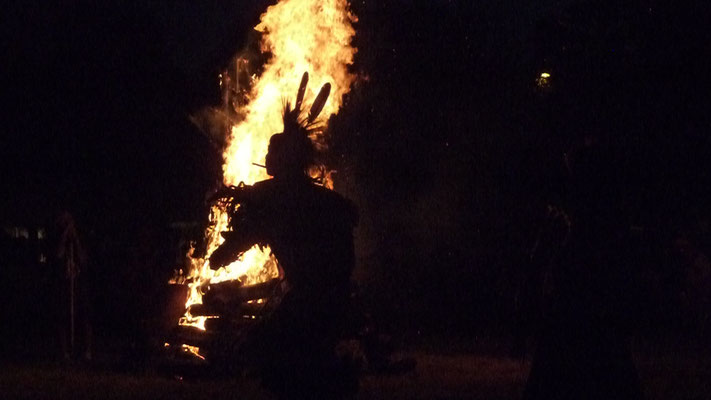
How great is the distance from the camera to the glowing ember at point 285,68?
43.5 ft

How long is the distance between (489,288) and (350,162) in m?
4.19

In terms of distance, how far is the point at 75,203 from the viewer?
34031 millimetres

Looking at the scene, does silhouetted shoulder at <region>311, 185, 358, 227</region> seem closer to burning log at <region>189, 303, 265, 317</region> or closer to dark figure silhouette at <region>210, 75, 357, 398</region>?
dark figure silhouette at <region>210, 75, 357, 398</region>

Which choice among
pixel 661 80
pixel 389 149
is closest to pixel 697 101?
pixel 661 80

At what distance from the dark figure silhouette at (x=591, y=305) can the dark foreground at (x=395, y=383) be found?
19.3 feet

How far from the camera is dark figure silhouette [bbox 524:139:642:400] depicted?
471 cm

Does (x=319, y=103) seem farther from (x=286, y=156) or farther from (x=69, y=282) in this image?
(x=69, y=282)

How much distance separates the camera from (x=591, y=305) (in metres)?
4.71

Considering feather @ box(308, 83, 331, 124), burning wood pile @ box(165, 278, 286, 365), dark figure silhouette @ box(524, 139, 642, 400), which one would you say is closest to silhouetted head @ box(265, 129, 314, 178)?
feather @ box(308, 83, 331, 124)

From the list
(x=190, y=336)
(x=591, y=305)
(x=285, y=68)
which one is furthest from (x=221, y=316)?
(x=591, y=305)

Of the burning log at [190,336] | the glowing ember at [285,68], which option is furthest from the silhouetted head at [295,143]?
the burning log at [190,336]

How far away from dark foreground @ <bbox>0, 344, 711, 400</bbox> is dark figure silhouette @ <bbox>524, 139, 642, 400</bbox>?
5881mm

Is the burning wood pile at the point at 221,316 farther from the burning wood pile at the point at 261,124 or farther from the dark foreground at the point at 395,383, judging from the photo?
the dark foreground at the point at 395,383

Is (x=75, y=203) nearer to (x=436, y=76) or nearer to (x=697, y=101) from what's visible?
(x=436, y=76)
